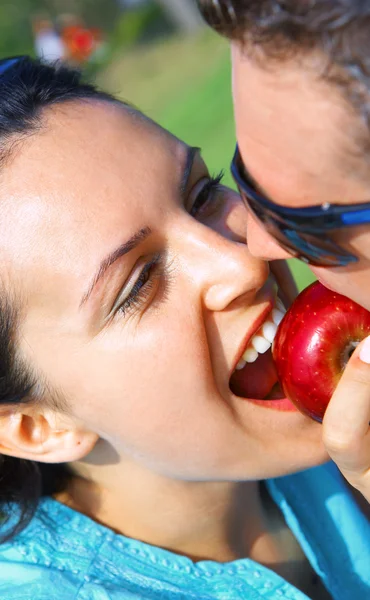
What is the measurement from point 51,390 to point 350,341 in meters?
0.90

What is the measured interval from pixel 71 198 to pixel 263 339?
0.74m

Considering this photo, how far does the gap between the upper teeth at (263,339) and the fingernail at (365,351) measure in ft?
1.52

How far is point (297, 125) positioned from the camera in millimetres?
1548

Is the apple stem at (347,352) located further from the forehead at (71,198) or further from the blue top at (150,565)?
the blue top at (150,565)

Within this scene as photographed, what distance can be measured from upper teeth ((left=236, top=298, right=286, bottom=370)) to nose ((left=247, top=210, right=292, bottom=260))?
0.51 metres

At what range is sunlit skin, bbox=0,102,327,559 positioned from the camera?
216 centimetres

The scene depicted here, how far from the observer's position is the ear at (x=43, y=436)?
244 centimetres

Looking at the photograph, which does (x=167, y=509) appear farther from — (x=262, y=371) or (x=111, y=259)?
(x=111, y=259)

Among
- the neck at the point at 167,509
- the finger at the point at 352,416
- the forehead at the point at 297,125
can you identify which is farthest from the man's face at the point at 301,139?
the neck at the point at 167,509

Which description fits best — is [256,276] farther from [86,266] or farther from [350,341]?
[86,266]

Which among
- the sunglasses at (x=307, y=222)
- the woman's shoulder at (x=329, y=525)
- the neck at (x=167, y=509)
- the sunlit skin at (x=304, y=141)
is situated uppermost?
the sunlit skin at (x=304, y=141)

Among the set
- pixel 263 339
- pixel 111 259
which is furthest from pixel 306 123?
pixel 263 339

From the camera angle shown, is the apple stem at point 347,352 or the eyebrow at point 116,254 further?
the apple stem at point 347,352

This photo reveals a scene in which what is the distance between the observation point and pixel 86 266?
2137 mm
